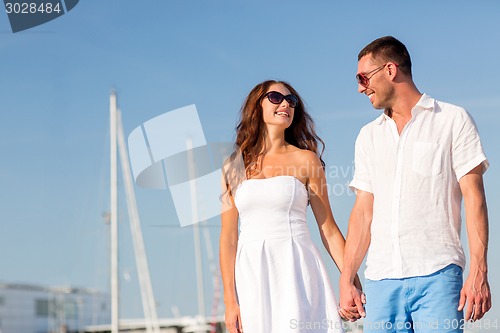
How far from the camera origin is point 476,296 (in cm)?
450

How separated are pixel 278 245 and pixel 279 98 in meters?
1.06

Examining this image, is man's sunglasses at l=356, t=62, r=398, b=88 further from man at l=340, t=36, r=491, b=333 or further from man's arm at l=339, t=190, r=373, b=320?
man's arm at l=339, t=190, r=373, b=320

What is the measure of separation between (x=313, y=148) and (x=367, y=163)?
144 cm

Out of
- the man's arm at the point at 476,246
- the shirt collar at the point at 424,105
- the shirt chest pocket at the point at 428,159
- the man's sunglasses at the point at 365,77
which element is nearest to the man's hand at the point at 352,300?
the man's arm at the point at 476,246

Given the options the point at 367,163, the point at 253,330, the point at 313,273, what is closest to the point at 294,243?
the point at 313,273

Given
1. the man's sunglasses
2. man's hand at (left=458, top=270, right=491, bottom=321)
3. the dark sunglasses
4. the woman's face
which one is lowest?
man's hand at (left=458, top=270, right=491, bottom=321)

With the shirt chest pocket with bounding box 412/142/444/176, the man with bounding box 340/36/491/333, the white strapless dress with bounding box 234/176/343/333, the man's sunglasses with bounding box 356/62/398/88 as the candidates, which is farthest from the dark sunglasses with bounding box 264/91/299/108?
the shirt chest pocket with bounding box 412/142/444/176

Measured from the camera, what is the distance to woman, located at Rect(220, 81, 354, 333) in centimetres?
603

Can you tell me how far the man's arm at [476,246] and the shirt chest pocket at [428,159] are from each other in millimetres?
150

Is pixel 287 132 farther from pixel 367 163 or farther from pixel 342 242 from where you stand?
pixel 367 163

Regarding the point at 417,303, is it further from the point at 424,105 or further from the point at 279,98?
the point at 279,98

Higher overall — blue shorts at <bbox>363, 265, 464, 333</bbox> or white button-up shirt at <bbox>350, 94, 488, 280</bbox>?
white button-up shirt at <bbox>350, 94, 488, 280</bbox>

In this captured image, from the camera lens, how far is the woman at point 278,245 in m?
6.03

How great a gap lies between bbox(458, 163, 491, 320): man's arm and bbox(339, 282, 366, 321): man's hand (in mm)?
678
